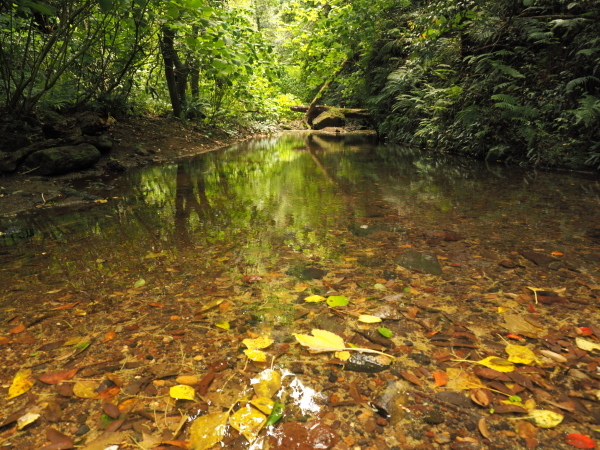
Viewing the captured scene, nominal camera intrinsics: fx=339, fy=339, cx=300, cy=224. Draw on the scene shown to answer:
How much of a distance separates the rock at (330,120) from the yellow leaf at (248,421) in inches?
670

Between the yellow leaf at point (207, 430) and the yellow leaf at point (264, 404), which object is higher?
the yellow leaf at point (207, 430)

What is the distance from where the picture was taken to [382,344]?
64.4 inches

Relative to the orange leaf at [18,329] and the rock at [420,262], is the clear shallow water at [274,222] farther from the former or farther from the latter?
the orange leaf at [18,329]

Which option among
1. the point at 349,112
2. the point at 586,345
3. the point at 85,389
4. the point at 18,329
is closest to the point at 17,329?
the point at 18,329

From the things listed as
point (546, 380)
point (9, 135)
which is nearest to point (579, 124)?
point (546, 380)

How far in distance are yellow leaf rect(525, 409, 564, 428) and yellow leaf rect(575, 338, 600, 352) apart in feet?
1.66

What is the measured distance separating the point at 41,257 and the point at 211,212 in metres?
1.64

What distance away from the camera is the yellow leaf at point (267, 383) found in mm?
1340

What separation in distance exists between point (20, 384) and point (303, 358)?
1172 millimetres

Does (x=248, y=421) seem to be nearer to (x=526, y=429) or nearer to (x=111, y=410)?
(x=111, y=410)

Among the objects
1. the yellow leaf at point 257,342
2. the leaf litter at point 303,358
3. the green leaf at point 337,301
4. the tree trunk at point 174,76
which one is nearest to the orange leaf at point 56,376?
the leaf litter at point 303,358

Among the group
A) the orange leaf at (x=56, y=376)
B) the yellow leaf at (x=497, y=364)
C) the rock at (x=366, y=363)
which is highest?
the orange leaf at (x=56, y=376)

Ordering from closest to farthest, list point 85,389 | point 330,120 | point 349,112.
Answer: point 85,389, point 349,112, point 330,120

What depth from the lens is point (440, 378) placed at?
1411 mm
